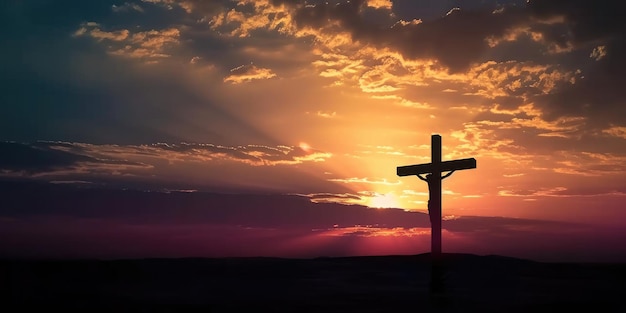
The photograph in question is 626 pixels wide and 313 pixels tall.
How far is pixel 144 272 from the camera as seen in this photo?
25906 millimetres

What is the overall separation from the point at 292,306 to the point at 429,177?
11983mm

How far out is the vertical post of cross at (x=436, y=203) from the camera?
2508 centimetres

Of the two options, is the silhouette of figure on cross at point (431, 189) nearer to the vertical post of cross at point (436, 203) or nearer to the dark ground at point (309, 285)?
the vertical post of cross at point (436, 203)

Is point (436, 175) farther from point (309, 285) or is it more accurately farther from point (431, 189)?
point (309, 285)

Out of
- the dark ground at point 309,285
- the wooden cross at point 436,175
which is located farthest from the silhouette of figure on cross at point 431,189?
the dark ground at point 309,285

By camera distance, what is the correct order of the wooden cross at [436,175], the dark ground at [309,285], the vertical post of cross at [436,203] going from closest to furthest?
the dark ground at [309,285] < the wooden cross at [436,175] < the vertical post of cross at [436,203]

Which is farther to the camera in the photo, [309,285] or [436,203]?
[436,203]

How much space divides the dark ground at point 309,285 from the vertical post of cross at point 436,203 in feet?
4.16

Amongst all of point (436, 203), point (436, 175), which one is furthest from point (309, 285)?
point (436, 175)

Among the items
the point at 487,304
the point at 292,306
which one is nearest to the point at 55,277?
the point at 292,306

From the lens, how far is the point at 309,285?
21375 millimetres

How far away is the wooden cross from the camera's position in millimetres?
24959

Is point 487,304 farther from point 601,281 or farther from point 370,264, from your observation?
point 370,264

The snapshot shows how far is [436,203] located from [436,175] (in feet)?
4.02
